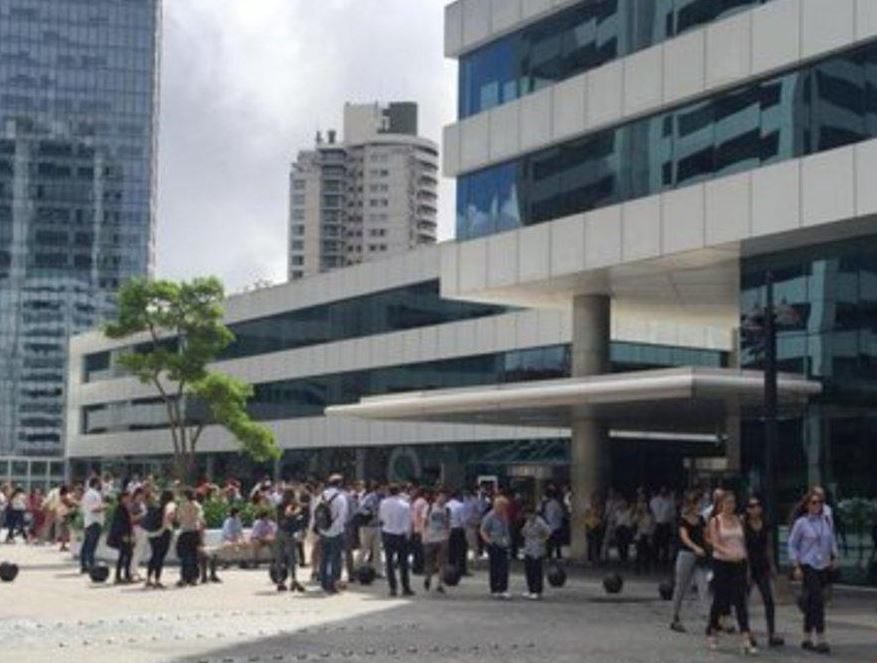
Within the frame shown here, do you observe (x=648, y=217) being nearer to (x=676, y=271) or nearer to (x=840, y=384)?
(x=676, y=271)

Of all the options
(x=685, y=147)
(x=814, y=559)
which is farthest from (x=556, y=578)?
(x=814, y=559)

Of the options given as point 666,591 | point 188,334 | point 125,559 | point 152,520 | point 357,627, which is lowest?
point 357,627

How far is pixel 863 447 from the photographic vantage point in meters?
27.3

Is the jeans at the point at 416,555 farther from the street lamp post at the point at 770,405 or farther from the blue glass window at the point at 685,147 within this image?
the blue glass window at the point at 685,147

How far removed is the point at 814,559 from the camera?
57.7 feet

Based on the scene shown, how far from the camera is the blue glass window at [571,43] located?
102 ft

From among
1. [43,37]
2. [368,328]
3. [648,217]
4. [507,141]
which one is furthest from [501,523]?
[43,37]

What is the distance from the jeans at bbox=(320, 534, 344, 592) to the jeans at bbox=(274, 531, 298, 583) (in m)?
0.59

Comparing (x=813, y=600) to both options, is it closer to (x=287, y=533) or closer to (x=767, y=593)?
(x=767, y=593)

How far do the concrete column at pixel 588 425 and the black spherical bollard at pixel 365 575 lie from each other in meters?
9.97

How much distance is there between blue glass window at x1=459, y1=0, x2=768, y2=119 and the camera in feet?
102

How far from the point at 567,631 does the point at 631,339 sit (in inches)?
1408

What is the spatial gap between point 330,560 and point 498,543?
2726mm

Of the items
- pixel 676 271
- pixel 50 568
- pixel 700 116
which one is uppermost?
pixel 700 116
